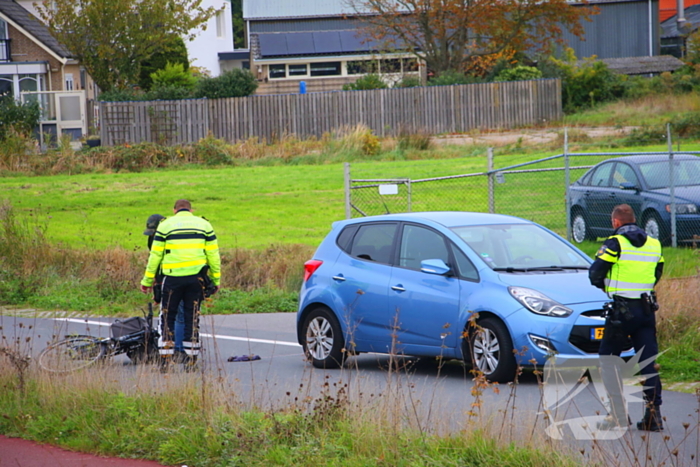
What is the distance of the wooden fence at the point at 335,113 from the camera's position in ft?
110

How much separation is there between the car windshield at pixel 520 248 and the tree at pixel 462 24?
28903 millimetres

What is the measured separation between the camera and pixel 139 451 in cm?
642

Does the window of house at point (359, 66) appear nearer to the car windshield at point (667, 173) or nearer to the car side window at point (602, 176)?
the car side window at point (602, 176)

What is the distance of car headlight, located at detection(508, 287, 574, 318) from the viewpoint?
833cm

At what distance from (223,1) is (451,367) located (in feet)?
174

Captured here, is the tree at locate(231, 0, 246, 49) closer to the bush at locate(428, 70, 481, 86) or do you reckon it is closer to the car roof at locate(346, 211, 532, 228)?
the bush at locate(428, 70, 481, 86)

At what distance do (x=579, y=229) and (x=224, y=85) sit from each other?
20714 millimetres

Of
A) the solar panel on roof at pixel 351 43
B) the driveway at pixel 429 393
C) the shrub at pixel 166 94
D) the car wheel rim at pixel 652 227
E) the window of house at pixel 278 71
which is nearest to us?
the driveway at pixel 429 393

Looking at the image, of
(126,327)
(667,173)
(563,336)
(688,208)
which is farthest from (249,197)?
(563,336)

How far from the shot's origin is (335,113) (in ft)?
113

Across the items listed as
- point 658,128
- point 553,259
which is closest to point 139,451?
point 553,259

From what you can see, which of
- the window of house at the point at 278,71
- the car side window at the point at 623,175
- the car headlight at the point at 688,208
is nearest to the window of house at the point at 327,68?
the window of house at the point at 278,71

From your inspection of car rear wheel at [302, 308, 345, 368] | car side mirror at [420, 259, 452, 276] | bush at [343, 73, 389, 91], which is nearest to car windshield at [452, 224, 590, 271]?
car side mirror at [420, 259, 452, 276]

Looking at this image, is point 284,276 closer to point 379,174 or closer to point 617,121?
point 379,174
